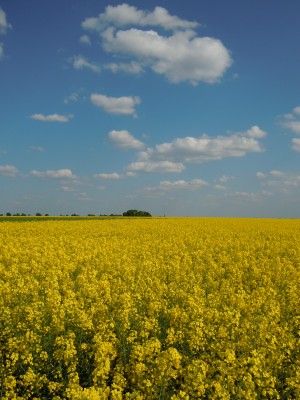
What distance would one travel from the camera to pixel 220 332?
6758 mm

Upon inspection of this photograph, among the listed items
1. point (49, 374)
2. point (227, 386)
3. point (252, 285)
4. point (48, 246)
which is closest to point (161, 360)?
point (227, 386)

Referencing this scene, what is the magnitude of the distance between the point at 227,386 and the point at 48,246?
1270 cm

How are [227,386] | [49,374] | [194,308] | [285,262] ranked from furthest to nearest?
[285,262]
[194,308]
[49,374]
[227,386]

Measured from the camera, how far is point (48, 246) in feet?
54.4

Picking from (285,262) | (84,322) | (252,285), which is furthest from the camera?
(285,262)

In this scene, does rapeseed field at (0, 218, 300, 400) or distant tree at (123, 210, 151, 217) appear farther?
distant tree at (123, 210, 151, 217)

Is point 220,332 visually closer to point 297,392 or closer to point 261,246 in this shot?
point 297,392

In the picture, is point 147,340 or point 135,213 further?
point 135,213

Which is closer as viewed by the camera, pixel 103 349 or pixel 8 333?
pixel 103 349

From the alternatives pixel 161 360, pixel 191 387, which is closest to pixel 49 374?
pixel 161 360

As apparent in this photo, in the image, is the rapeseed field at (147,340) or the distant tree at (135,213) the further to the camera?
the distant tree at (135,213)

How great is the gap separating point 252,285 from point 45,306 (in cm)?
677

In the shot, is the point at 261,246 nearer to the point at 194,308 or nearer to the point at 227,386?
the point at 194,308

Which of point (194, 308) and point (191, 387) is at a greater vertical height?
point (194, 308)
